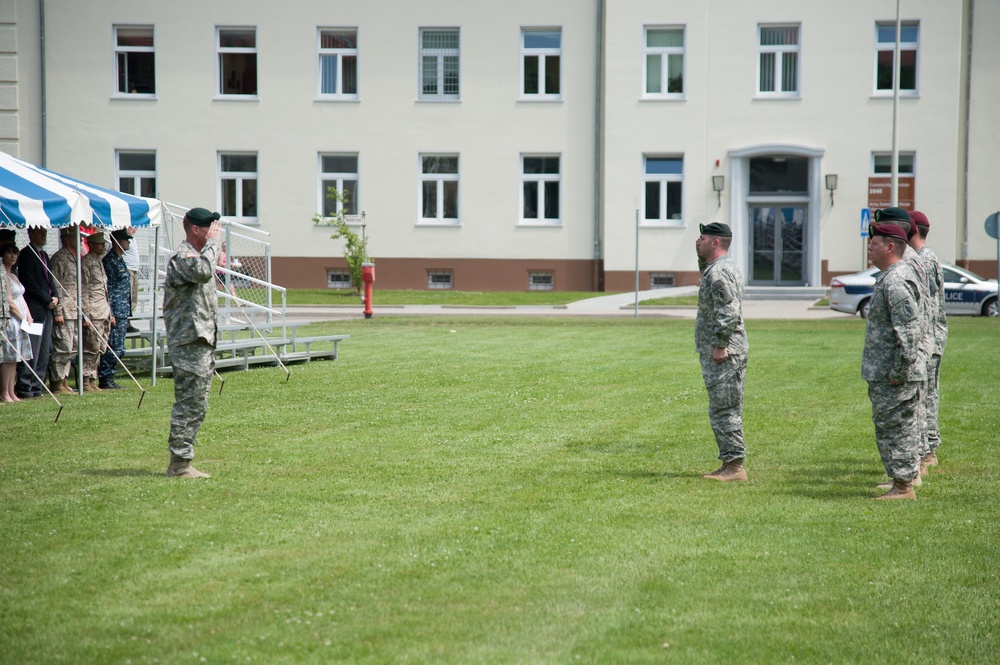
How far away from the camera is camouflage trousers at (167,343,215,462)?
8555 mm

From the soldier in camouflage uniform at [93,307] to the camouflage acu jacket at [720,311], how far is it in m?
8.46

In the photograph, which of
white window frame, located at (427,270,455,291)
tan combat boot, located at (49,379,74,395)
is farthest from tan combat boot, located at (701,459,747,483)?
white window frame, located at (427,270,455,291)

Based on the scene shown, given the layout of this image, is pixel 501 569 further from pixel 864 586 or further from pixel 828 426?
pixel 828 426

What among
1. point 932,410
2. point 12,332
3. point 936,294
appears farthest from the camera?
point 12,332

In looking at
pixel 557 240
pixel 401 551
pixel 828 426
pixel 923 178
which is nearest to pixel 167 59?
pixel 557 240

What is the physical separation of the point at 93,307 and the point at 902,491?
406 inches

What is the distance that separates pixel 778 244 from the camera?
37031mm

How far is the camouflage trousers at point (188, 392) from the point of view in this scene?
8.55 metres

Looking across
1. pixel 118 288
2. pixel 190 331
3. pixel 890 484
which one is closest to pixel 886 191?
pixel 118 288

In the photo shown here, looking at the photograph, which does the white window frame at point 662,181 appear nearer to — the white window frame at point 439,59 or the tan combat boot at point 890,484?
the white window frame at point 439,59

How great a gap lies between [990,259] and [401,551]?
33.7 m

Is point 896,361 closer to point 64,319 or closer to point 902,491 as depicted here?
point 902,491

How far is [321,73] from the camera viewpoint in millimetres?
37344

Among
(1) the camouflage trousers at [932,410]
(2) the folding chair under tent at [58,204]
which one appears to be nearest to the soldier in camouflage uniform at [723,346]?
(1) the camouflage trousers at [932,410]
